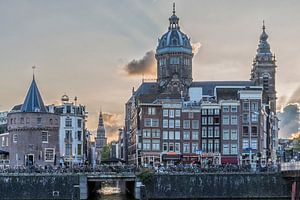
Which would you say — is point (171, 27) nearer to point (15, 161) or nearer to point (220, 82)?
point (220, 82)

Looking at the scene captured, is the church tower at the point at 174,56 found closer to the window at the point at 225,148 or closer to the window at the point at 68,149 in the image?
the window at the point at 225,148

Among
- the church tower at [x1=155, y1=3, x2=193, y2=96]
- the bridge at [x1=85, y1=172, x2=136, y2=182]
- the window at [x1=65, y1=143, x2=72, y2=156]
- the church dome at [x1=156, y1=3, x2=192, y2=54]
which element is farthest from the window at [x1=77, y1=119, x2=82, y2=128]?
the church dome at [x1=156, y1=3, x2=192, y2=54]

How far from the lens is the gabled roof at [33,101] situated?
4582 inches

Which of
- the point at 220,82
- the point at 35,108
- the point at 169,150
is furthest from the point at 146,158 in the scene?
the point at 220,82

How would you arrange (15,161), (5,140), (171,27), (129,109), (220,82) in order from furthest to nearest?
(129,109)
(171,27)
(220,82)
(5,140)
(15,161)

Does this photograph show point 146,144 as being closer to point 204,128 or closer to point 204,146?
point 204,146

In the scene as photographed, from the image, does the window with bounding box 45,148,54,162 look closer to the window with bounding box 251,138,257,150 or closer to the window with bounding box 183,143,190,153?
the window with bounding box 183,143,190,153

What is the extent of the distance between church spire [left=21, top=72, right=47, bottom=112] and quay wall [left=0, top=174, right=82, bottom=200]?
28.1 metres

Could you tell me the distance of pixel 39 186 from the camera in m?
89.0

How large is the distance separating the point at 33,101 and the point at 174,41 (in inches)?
1817

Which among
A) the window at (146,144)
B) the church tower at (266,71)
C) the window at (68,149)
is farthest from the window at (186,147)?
the church tower at (266,71)

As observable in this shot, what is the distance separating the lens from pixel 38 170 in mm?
93375

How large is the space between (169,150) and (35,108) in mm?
24127

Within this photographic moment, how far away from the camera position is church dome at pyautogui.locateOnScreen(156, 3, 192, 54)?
503 feet
